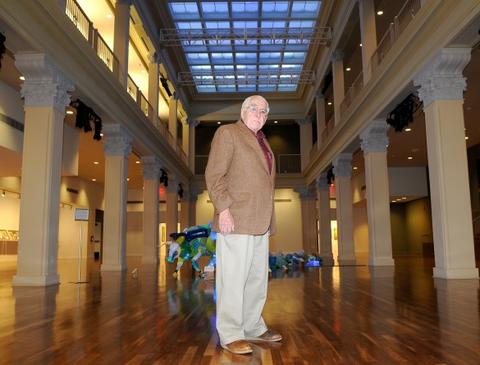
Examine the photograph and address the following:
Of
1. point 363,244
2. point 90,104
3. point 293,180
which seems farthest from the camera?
point 363,244

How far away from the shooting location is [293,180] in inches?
1029

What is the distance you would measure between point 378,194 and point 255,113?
10.4 m

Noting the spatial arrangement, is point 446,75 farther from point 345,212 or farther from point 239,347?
point 345,212

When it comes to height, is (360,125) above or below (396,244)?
above

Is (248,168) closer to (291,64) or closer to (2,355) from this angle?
(2,355)

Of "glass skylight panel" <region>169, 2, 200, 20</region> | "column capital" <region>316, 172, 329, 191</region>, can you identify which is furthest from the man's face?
"column capital" <region>316, 172, 329, 191</region>

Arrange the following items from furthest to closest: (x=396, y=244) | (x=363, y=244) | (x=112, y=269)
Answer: (x=363, y=244), (x=396, y=244), (x=112, y=269)

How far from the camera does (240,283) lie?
8.83ft

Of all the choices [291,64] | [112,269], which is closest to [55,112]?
[112,269]

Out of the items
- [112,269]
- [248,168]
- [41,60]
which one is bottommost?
[112,269]

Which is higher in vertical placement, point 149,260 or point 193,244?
point 193,244

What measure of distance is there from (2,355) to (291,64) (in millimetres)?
19409

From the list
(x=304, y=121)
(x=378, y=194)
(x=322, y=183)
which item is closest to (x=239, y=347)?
(x=378, y=194)

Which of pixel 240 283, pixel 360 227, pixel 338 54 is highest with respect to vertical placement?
pixel 338 54
